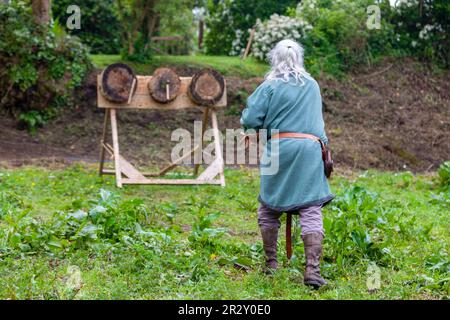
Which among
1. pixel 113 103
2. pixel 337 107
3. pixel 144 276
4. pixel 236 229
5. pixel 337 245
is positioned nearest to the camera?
pixel 144 276

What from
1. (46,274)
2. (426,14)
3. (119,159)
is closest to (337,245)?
(46,274)

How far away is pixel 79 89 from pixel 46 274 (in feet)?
36.8

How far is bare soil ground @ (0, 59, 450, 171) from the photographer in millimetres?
14211

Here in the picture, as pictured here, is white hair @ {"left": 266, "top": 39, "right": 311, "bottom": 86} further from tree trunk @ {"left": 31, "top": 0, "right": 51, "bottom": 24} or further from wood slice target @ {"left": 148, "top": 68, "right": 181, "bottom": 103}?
tree trunk @ {"left": 31, "top": 0, "right": 51, "bottom": 24}

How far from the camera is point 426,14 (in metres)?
19.8

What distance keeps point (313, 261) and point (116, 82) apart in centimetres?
587

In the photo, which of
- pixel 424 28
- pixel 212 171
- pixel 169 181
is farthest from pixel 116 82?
pixel 424 28

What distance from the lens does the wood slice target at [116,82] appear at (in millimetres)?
10633

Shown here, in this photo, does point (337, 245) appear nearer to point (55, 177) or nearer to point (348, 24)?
point (55, 177)

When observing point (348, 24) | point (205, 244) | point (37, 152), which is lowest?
point (37, 152)

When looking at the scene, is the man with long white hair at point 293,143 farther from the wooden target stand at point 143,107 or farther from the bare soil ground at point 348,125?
the bare soil ground at point 348,125

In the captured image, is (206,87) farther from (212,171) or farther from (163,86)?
(212,171)

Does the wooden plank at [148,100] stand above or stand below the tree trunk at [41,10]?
below

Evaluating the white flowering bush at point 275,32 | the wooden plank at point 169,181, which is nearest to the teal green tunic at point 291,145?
the wooden plank at point 169,181
